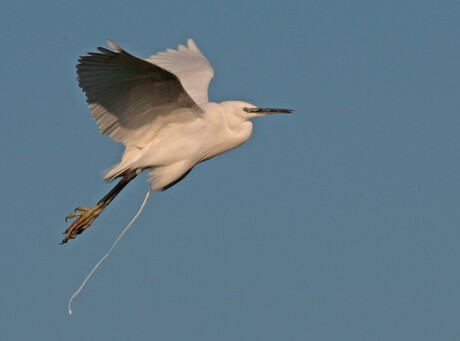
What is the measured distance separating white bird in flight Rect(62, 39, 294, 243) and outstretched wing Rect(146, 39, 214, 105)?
100cm

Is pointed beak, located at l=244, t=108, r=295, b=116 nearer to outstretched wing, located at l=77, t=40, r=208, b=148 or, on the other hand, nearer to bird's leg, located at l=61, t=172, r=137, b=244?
outstretched wing, located at l=77, t=40, r=208, b=148

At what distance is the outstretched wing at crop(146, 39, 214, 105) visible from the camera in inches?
672

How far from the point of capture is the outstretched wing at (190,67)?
672 inches

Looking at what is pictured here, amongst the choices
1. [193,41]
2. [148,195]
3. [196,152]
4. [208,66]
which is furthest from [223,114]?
[193,41]

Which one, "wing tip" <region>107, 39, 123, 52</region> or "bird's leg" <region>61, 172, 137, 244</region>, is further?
"bird's leg" <region>61, 172, 137, 244</region>

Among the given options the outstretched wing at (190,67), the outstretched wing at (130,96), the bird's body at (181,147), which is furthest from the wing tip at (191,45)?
the outstretched wing at (130,96)

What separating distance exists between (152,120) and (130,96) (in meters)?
0.79

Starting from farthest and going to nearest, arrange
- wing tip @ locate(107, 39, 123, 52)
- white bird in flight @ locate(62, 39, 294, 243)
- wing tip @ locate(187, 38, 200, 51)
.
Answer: wing tip @ locate(187, 38, 200, 51)
white bird in flight @ locate(62, 39, 294, 243)
wing tip @ locate(107, 39, 123, 52)

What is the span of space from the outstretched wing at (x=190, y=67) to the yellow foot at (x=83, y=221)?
2.73 metres

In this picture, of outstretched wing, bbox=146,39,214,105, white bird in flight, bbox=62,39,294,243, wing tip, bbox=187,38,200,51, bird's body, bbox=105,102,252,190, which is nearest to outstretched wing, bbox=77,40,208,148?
white bird in flight, bbox=62,39,294,243

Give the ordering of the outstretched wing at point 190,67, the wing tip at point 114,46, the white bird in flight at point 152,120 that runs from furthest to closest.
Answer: the outstretched wing at point 190,67
the white bird in flight at point 152,120
the wing tip at point 114,46

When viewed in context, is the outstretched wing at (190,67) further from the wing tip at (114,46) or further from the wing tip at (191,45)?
the wing tip at (114,46)

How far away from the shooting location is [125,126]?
14555mm

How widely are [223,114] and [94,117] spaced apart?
2.10 meters
